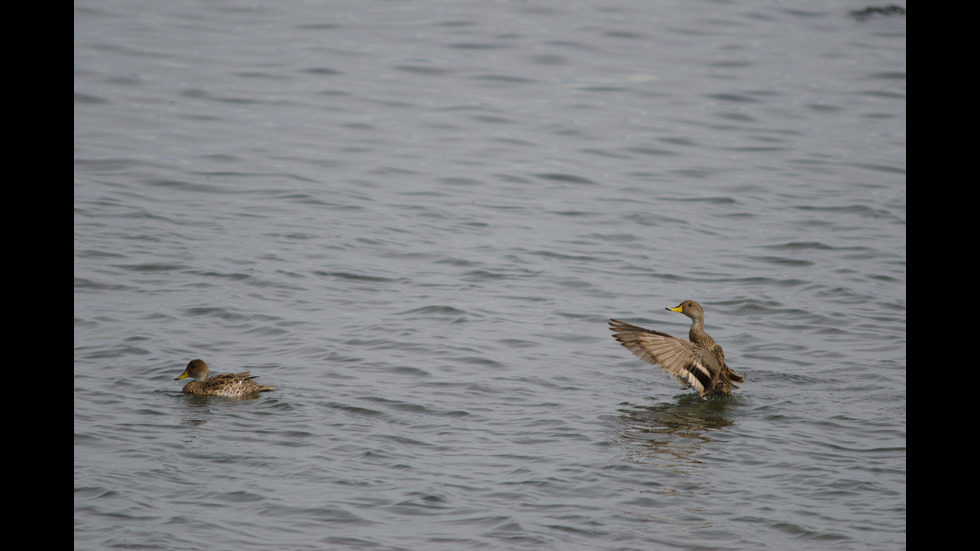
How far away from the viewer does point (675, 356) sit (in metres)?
7.24

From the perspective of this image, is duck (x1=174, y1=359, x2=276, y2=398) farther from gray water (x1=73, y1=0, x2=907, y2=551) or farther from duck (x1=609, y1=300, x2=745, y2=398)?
duck (x1=609, y1=300, x2=745, y2=398)

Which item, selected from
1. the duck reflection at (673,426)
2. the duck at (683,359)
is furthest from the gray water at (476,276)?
the duck at (683,359)

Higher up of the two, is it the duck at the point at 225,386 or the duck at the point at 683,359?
the duck at the point at 683,359

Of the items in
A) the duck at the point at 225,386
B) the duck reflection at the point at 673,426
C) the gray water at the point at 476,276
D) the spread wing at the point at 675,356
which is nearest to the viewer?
the gray water at the point at 476,276

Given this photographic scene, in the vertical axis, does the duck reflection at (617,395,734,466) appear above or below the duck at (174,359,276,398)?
below

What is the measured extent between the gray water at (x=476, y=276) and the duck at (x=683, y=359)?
194 millimetres

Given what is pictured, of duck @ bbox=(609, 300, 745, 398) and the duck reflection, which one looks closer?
the duck reflection

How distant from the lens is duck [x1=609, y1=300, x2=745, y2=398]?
7121 millimetres

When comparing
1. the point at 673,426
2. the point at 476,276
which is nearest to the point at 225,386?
the point at 673,426

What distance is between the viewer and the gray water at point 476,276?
5449mm

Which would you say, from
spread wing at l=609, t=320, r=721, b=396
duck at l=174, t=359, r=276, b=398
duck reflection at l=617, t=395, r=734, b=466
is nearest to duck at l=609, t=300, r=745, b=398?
spread wing at l=609, t=320, r=721, b=396

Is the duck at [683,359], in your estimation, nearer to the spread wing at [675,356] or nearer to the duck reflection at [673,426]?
the spread wing at [675,356]
